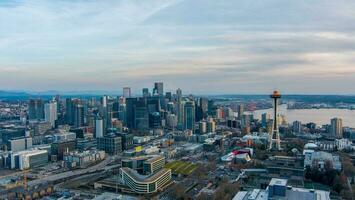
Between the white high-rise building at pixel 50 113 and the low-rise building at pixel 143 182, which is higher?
the white high-rise building at pixel 50 113

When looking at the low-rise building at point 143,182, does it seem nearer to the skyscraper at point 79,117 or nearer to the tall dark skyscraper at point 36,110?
the skyscraper at point 79,117

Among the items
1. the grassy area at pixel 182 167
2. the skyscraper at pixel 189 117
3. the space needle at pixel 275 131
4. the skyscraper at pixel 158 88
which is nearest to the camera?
the grassy area at pixel 182 167

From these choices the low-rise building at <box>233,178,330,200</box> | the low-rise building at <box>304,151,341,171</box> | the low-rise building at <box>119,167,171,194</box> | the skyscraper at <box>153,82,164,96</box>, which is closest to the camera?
the low-rise building at <box>233,178,330,200</box>

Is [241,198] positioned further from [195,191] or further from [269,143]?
[269,143]

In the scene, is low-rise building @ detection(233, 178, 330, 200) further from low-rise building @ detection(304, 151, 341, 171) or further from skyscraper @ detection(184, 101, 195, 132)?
skyscraper @ detection(184, 101, 195, 132)

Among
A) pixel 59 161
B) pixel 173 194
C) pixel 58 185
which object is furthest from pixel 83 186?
pixel 59 161

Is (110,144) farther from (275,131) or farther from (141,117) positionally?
(275,131)

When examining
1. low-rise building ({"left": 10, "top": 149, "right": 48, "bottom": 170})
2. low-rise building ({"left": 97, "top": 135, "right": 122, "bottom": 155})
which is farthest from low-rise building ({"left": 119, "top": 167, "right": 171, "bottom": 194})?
low-rise building ({"left": 97, "top": 135, "right": 122, "bottom": 155})

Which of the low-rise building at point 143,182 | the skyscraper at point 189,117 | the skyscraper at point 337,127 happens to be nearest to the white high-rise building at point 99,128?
the skyscraper at point 189,117

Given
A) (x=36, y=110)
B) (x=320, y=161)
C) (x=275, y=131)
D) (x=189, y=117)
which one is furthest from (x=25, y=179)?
(x=36, y=110)
